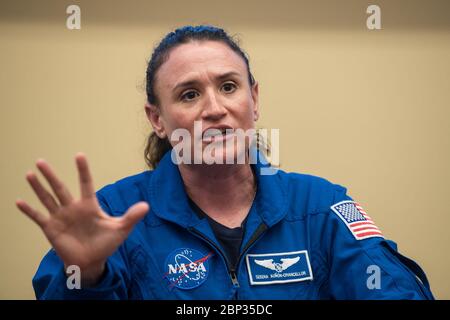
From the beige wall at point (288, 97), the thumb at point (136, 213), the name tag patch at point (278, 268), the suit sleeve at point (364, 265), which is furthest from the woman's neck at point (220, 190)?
the beige wall at point (288, 97)

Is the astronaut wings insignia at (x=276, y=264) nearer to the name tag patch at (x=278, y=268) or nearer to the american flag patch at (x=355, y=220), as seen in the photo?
the name tag patch at (x=278, y=268)

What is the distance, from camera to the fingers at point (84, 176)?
759 millimetres

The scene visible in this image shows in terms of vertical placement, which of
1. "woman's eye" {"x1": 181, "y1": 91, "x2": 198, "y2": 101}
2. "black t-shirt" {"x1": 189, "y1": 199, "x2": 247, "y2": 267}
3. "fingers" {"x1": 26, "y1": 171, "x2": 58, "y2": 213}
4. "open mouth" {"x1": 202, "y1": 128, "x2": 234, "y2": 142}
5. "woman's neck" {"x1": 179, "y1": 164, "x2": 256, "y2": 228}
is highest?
"woman's eye" {"x1": 181, "y1": 91, "x2": 198, "y2": 101}

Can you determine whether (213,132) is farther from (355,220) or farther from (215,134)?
(355,220)

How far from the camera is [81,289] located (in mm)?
866

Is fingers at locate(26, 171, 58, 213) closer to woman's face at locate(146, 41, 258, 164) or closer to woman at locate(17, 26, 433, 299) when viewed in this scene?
woman at locate(17, 26, 433, 299)

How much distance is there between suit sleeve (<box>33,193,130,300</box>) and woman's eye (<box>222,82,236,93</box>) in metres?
0.50

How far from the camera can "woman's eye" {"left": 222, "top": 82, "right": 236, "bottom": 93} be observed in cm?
117

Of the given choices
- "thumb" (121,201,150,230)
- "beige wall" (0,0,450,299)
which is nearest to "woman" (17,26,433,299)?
"thumb" (121,201,150,230)

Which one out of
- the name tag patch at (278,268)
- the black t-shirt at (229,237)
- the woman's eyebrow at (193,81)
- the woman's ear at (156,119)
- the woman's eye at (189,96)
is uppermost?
the woman's eyebrow at (193,81)

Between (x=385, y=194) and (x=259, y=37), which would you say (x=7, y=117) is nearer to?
(x=259, y=37)

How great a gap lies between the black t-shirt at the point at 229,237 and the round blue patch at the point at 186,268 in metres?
0.06

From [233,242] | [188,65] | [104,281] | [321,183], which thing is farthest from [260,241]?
[188,65]

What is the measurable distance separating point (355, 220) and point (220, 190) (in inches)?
14.5
